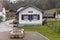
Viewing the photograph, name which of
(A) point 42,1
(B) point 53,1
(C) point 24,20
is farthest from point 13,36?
(B) point 53,1

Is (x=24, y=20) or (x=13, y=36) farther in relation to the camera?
(x=24, y=20)

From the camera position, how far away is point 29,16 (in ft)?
120

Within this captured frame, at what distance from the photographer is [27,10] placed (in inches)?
1438

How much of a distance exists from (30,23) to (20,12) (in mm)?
2785

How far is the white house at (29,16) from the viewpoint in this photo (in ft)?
119

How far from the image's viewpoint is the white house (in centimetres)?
3619

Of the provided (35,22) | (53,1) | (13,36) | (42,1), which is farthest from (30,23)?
(53,1)

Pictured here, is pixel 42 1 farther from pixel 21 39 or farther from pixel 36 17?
pixel 21 39

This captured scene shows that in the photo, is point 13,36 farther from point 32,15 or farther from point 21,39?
point 32,15

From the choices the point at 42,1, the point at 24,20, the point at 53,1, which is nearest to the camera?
the point at 24,20

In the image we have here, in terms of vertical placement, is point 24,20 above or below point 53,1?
below

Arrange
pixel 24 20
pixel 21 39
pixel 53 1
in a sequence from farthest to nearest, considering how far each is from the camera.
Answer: pixel 53 1 → pixel 24 20 → pixel 21 39

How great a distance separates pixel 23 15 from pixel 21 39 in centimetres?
1892

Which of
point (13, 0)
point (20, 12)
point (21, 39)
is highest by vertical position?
point (13, 0)
